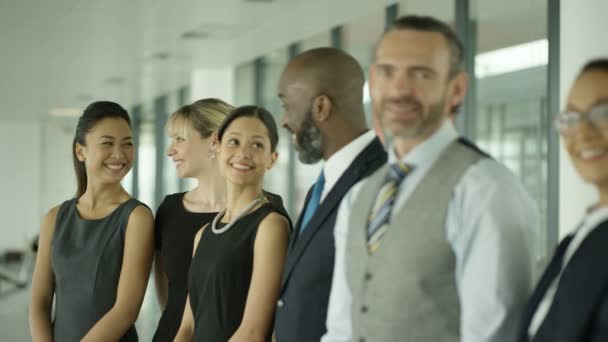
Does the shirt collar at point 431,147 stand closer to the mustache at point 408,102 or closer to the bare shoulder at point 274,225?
the mustache at point 408,102

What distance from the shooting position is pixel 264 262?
7.77 ft

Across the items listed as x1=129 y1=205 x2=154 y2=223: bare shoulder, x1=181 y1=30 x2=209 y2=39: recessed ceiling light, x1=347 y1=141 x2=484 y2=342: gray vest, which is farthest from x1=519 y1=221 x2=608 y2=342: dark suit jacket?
x1=181 y1=30 x2=209 y2=39: recessed ceiling light

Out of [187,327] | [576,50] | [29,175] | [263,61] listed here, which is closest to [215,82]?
[263,61]

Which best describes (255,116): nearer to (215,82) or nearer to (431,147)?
(431,147)

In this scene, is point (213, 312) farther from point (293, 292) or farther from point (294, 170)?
point (294, 170)

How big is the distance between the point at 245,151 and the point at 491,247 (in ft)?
3.38

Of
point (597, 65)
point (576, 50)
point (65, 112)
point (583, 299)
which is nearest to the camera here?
point (583, 299)

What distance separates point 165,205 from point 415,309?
1.56 metres

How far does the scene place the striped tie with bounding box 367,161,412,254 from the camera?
1.88 meters

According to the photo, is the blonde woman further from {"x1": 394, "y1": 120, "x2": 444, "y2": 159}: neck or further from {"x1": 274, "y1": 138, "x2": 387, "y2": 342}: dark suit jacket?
{"x1": 394, "y1": 120, "x2": 444, "y2": 159}: neck

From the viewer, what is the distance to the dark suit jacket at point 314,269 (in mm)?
2164

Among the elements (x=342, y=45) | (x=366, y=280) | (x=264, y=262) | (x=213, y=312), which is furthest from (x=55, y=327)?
(x=342, y=45)

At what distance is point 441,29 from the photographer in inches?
74.7

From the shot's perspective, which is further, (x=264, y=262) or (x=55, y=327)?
(x=55, y=327)
